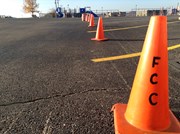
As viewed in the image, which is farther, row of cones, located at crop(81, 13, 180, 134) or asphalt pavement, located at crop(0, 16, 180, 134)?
asphalt pavement, located at crop(0, 16, 180, 134)

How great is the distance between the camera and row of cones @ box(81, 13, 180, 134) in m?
2.64

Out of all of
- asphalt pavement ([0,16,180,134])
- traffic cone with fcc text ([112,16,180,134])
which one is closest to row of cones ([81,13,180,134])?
traffic cone with fcc text ([112,16,180,134])

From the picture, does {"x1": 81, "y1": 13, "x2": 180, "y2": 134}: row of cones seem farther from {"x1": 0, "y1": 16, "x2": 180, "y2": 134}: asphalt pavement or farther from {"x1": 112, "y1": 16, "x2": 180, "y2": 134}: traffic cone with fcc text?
{"x1": 0, "y1": 16, "x2": 180, "y2": 134}: asphalt pavement

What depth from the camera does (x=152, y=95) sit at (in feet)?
8.77

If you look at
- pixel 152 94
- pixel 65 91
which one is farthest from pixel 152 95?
pixel 65 91

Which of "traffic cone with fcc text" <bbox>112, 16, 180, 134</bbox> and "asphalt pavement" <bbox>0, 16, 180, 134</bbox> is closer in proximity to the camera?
"traffic cone with fcc text" <bbox>112, 16, 180, 134</bbox>

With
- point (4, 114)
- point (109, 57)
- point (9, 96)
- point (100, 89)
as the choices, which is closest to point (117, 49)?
point (109, 57)

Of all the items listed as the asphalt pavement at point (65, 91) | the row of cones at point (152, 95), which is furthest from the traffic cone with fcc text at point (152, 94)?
the asphalt pavement at point (65, 91)

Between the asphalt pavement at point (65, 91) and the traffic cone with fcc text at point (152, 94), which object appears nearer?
the traffic cone with fcc text at point (152, 94)

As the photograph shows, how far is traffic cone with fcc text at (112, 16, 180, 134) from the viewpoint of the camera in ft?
8.67

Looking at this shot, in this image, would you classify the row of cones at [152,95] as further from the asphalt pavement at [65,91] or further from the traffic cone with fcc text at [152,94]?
the asphalt pavement at [65,91]

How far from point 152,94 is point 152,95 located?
1 centimetres

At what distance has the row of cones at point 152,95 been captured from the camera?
264 centimetres

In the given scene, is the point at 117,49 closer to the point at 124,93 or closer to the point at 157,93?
the point at 124,93
